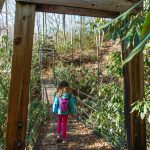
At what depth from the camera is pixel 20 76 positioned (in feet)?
→ 10.9

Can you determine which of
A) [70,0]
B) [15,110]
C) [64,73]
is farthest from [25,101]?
[64,73]

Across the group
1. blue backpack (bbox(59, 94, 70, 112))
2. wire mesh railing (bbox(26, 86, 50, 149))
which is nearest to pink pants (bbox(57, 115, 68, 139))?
blue backpack (bbox(59, 94, 70, 112))

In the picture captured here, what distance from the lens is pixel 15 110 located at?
10.9 feet

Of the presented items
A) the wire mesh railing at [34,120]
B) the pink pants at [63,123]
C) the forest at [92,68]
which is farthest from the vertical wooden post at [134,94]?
the wire mesh railing at [34,120]

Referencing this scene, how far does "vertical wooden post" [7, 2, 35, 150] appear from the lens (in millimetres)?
3316

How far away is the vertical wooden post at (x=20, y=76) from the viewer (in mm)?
3316

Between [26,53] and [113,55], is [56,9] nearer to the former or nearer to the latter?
[26,53]

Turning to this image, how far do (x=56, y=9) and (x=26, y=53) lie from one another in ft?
1.73

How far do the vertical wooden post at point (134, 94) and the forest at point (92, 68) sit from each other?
0.09 metres

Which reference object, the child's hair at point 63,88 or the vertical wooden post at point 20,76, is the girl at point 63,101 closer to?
the child's hair at point 63,88

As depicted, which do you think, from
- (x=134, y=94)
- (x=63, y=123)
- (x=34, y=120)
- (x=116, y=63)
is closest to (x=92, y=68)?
(x=34, y=120)

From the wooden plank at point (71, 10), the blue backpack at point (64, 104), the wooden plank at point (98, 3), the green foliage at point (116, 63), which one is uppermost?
the wooden plank at point (98, 3)

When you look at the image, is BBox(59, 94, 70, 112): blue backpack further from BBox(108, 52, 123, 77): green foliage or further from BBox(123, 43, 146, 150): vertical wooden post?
BBox(123, 43, 146, 150): vertical wooden post

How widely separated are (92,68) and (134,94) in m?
18.9
